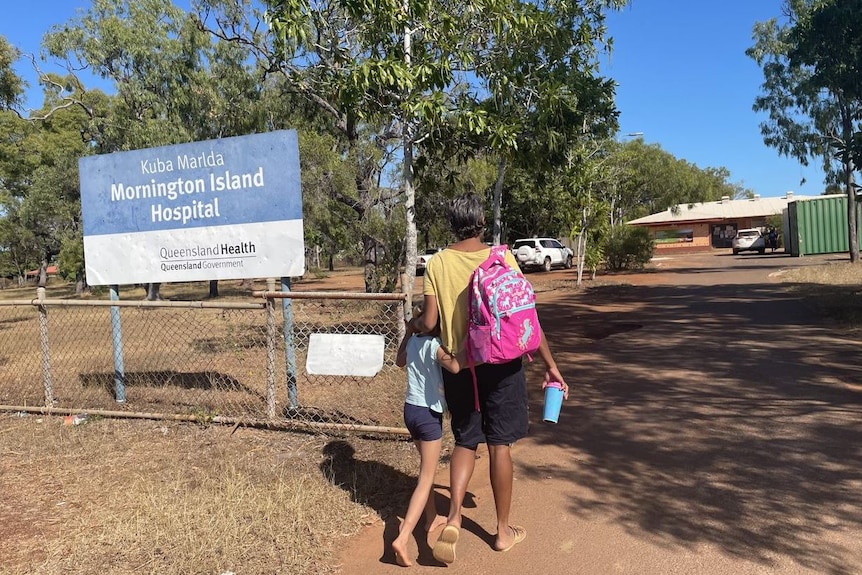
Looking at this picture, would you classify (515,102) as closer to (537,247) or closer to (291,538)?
(291,538)

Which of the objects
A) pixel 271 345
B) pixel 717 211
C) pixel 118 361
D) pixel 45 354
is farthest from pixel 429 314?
pixel 717 211

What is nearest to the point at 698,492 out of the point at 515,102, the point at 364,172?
the point at 515,102

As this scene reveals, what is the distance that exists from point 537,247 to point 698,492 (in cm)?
2604

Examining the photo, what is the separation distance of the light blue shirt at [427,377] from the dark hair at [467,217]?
0.55 m

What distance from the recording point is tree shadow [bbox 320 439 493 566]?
3.32 metres

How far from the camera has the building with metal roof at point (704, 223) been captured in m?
47.6

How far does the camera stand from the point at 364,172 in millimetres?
14555

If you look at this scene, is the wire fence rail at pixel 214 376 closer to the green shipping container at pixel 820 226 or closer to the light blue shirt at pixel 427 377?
the light blue shirt at pixel 427 377

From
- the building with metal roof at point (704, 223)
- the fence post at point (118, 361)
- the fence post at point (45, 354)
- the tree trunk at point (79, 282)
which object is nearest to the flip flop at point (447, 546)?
the fence post at point (118, 361)

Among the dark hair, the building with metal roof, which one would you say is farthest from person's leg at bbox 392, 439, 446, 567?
the building with metal roof

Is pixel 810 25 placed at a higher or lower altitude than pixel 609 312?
higher

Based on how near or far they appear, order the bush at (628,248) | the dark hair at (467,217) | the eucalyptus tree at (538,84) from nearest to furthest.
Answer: the dark hair at (467,217) → the eucalyptus tree at (538,84) → the bush at (628,248)

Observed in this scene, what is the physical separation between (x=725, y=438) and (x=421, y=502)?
8.21 ft

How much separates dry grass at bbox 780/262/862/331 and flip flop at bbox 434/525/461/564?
7984 mm
